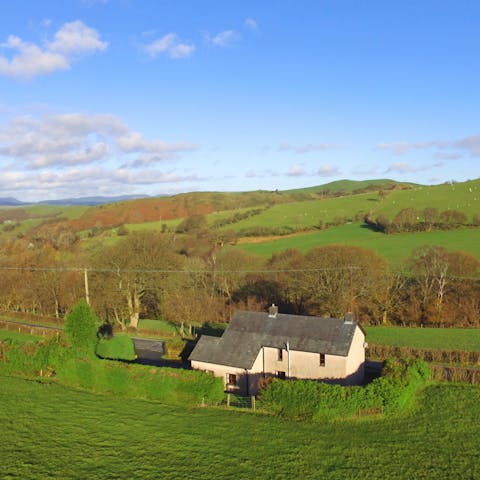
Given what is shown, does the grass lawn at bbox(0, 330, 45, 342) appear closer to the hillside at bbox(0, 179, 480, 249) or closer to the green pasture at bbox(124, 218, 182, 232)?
the hillside at bbox(0, 179, 480, 249)

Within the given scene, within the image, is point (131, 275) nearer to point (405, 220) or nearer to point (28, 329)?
point (28, 329)

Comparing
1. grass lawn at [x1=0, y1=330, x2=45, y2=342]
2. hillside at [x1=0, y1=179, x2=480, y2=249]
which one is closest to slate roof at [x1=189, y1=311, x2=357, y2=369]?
grass lawn at [x1=0, y1=330, x2=45, y2=342]

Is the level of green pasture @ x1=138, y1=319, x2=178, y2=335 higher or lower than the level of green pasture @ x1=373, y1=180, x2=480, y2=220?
lower

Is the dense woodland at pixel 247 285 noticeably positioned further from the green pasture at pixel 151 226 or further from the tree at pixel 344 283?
the green pasture at pixel 151 226

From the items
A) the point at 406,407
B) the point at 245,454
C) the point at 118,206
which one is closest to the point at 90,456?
the point at 245,454

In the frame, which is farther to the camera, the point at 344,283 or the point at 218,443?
the point at 344,283

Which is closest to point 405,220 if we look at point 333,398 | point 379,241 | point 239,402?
point 379,241
